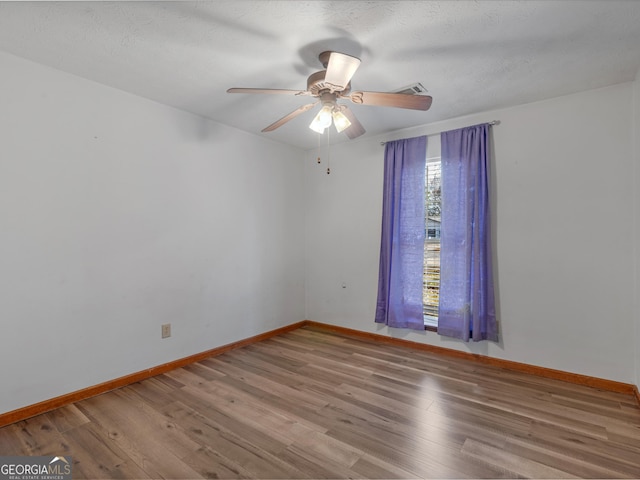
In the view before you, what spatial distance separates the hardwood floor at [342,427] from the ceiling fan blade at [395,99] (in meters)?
2.06

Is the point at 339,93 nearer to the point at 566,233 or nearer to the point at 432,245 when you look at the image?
the point at 432,245

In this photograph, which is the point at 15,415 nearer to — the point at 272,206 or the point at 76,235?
the point at 76,235

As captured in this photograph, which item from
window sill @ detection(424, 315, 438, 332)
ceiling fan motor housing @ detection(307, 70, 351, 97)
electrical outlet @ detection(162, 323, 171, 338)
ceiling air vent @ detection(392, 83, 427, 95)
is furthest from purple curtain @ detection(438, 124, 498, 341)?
electrical outlet @ detection(162, 323, 171, 338)

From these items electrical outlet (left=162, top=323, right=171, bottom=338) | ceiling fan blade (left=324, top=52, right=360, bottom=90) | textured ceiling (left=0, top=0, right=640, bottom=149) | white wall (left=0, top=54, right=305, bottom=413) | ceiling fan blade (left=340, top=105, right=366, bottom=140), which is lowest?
electrical outlet (left=162, top=323, right=171, bottom=338)

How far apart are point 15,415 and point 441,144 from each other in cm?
409

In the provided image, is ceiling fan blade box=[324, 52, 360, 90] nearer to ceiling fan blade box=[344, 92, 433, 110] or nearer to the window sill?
ceiling fan blade box=[344, 92, 433, 110]

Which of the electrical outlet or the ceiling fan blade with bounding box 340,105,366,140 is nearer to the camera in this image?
the ceiling fan blade with bounding box 340,105,366,140

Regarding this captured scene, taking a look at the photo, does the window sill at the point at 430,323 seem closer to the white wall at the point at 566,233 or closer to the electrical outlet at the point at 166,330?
the white wall at the point at 566,233

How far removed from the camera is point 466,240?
10.0 ft

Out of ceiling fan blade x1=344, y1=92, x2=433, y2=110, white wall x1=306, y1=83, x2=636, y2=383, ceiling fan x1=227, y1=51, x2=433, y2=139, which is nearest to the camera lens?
ceiling fan x1=227, y1=51, x2=433, y2=139

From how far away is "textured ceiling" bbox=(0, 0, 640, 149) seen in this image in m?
1.69

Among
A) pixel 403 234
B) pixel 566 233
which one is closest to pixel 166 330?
pixel 403 234

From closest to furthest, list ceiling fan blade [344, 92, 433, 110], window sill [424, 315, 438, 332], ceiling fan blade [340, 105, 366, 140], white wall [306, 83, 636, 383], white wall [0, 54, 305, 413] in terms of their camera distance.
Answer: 1. ceiling fan blade [344, 92, 433, 110]
2. white wall [0, 54, 305, 413]
3. ceiling fan blade [340, 105, 366, 140]
4. white wall [306, 83, 636, 383]
5. window sill [424, 315, 438, 332]

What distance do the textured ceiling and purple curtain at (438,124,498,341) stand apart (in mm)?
523
